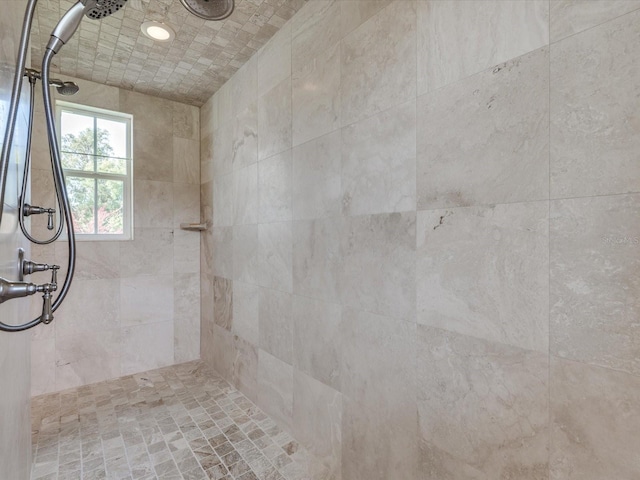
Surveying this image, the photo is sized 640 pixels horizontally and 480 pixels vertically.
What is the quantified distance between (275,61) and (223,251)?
1.54 m

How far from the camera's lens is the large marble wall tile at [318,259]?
163cm

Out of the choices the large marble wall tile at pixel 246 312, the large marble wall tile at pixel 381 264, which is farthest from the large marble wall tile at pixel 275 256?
the large marble wall tile at pixel 381 264

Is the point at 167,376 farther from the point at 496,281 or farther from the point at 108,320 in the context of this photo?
the point at 496,281

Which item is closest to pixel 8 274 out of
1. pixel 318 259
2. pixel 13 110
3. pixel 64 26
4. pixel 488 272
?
pixel 13 110

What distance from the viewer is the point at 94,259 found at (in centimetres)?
274

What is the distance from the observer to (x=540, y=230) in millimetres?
920

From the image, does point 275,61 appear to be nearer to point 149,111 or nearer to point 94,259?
point 149,111

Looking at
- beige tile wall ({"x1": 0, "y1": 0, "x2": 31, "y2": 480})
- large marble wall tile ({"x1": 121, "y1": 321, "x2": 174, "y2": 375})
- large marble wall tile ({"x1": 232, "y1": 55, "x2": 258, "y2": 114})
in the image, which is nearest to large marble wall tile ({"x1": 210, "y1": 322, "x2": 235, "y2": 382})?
large marble wall tile ({"x1": 121, "y1": 321, "x2": 174, "y2": 375})

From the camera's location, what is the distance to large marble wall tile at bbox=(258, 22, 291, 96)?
201 centimetres

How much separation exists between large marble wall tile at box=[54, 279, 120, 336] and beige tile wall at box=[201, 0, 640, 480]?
1.72 m

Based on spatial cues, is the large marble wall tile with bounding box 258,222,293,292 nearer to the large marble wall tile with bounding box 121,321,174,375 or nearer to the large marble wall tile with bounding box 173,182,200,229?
the large marble wall tile with bounding box 173,182,200,229

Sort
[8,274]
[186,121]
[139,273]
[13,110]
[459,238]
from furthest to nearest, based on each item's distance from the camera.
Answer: [186,121] → [139,273] → [459,238] → [8,274] → [13,110]

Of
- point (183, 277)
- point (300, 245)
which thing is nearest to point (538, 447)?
point (300, 245)

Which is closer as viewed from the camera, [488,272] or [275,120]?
[488,272]
